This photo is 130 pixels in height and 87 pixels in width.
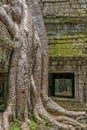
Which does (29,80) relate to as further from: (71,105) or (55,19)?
(55,19)

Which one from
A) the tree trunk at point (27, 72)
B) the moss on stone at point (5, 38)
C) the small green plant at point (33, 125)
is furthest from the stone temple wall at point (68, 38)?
the small green plant at point (33, 125)

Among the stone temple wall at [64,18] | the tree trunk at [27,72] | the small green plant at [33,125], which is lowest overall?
the small green plant at [33,125]

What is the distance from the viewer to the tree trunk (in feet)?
30.1

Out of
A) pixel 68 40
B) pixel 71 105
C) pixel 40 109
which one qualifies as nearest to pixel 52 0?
pixel 68 40

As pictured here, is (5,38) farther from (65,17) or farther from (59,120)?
(65,17)

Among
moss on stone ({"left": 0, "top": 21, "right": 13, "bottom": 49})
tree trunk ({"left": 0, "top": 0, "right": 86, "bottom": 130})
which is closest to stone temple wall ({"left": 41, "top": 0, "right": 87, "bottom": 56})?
tree trunk ({"left": 0, "top": 0, "right": 86, "bottom": 130})

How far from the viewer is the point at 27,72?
941 centimetres

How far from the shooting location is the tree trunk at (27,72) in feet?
30.1

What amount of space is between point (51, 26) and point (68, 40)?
1.05 metres

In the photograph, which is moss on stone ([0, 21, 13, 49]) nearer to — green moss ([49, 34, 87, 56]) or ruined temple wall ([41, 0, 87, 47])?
green moss ([49, 34, 87, 56])

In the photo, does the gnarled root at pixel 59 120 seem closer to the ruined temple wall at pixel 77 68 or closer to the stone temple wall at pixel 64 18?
the ruined temple wall at pixel 77 68

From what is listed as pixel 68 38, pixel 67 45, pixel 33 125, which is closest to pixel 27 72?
pixel 33 125

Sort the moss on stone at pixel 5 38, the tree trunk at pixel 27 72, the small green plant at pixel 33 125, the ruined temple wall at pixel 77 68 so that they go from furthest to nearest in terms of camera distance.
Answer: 1. the ruined temple wall at pixel 77 68
2. the tree trunk at pixel 27 72
3. the small green plant at pixel 33 125
4. the moss on stone at pixel 5 38

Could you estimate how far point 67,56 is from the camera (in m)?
12.2
